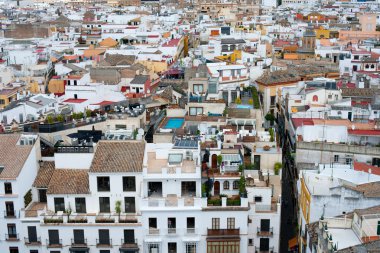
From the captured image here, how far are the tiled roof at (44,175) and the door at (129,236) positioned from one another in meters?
6.29

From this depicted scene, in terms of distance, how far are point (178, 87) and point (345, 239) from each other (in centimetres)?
3362

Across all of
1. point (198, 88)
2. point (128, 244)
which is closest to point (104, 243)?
point (128, 244)

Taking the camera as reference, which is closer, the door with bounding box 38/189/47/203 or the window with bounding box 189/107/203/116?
the door with bounding box 38/189/47/203

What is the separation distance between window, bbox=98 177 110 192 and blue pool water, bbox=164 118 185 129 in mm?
11804

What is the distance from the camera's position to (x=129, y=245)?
111ft

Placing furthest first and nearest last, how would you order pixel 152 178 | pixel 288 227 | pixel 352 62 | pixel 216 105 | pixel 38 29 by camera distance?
pixel 38 29, pixel 352 62, pixel 216 105, pixel 288 227, pixel 152 178

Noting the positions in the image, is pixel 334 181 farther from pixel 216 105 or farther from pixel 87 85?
pixel 87 85

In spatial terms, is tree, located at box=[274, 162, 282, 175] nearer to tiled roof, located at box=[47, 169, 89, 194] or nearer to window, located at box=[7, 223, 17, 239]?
tiled roof, located at box=[47, 169, 89, 194]

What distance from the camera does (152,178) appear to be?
1332 inches

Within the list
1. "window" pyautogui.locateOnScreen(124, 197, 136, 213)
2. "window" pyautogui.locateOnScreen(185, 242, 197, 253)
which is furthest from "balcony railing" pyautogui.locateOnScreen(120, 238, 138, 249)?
"window" pyautogui.locateOnScreen(185, 242, 197, 253)

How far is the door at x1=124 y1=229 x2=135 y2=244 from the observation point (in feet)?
111

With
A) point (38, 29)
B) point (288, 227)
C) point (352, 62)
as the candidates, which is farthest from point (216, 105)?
point (38, 29)

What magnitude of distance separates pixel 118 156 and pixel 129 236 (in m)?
5.03

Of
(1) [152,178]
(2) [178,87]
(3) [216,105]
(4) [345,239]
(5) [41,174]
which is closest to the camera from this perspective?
(4) [345,239]
